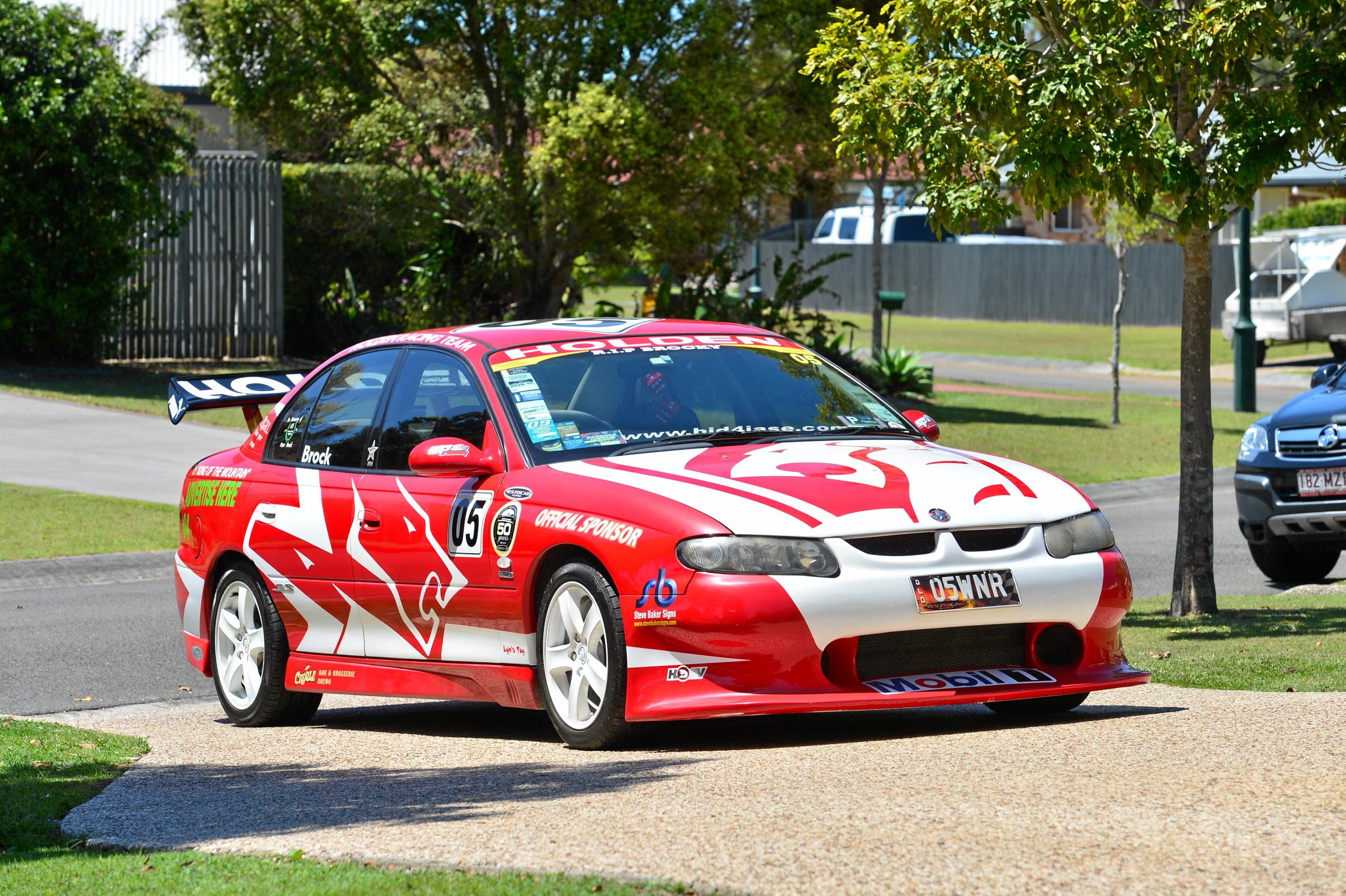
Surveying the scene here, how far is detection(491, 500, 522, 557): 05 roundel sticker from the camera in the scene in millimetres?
7043

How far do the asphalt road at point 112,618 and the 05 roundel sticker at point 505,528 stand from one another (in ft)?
9.88

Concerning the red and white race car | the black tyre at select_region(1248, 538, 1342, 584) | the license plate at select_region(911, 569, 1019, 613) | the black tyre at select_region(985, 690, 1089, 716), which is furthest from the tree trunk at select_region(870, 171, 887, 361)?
the license plate at select_region(911, 569, 1019, 613)

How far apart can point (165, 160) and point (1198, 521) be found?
56.7ft

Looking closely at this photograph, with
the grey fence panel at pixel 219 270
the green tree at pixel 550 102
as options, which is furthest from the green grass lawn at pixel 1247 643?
the grey fence panel at pixel 219 270

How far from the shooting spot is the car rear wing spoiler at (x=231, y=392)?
9031 mm

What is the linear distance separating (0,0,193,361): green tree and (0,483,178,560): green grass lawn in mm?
8043

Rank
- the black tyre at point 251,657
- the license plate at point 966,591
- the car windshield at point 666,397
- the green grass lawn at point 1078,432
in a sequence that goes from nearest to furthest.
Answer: the license plate at point 966,591 → the car windshield at point 666,397 → the black tyre at point 251,657 → the green grass lawn at point 1078,432

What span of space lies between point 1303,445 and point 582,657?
694 cm

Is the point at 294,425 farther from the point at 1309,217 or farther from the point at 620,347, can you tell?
the point at 1309,217

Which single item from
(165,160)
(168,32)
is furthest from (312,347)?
(168,32)

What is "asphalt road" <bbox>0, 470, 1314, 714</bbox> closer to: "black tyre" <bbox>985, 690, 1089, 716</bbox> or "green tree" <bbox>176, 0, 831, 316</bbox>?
"black tyre" <bbox>985, 690, 1089, 716</bbox>

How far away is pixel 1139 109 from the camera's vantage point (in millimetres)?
9711

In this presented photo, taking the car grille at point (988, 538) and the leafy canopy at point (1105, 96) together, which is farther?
the leafy canopy at point (1105, 96)

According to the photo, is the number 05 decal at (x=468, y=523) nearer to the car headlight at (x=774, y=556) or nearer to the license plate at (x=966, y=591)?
the car headlight at (x=774, y=556)
